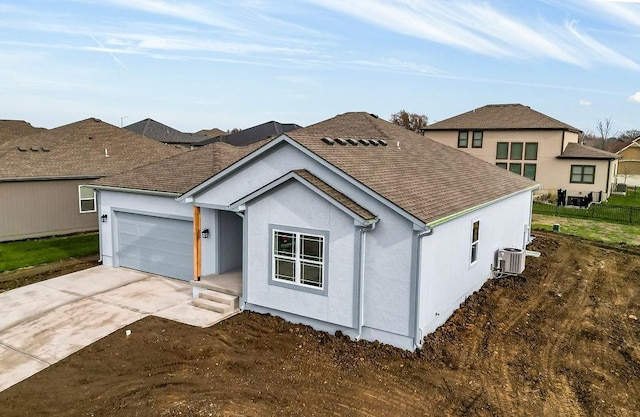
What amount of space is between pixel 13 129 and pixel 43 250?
57.2 ft

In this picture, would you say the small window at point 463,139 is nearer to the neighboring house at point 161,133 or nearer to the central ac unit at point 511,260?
the central ac unit at point 511,260

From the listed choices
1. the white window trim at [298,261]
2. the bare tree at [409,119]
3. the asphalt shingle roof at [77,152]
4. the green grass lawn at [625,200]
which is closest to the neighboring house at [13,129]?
the asphalt shingle roof at [77,152]

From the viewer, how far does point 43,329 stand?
968 centimetres

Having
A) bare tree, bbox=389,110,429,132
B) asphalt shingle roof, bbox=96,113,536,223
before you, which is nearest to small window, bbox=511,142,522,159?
asphalt shingle roof, bbox=96,113,536,223

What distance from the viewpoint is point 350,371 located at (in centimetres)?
784

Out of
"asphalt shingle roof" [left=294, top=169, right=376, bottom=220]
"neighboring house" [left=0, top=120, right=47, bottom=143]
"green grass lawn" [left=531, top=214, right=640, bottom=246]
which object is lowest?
"green grass lawn" [left=531, top=214, right=640, bottom=246]

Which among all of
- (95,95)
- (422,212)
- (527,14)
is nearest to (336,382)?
(422,212)

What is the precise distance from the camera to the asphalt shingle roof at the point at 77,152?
20.0 meters

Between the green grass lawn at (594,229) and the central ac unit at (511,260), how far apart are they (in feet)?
30.4

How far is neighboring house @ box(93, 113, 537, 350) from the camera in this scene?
Result: 8.71 m

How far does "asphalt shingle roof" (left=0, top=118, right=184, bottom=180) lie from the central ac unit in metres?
18.6

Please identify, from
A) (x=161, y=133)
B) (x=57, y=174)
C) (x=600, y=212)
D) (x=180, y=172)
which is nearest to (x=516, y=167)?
(x=600, y=212)

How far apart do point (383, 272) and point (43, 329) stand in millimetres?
7668

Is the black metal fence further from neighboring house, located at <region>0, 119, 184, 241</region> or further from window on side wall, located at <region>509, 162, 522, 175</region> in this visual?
neighboring house, located at <region>0, 119, 184, 241</region>
